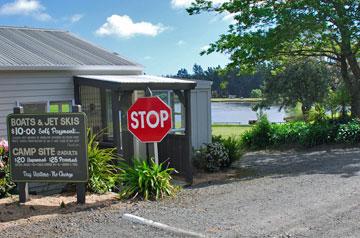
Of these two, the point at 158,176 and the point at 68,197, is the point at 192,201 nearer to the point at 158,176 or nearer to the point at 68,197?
the point at 158,176

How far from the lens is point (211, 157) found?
1366 cm

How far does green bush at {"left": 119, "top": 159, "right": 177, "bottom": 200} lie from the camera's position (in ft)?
28.6

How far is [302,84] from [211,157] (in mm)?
29060

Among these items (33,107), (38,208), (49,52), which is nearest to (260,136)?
(49,52)

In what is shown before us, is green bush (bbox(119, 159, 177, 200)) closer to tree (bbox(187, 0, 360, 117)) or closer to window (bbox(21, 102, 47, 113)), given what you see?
window (bbox(21, 102, 47, 113))

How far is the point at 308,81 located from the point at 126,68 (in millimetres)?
28779

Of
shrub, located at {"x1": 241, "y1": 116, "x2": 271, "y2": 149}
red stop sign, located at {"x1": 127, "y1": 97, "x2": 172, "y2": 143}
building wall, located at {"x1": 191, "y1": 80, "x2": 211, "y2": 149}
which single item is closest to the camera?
red stop sign, located at {"x1": 127, "y1": 97, "x2": 172, "y2": 143}

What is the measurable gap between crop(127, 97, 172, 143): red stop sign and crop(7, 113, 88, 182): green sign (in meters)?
0.99

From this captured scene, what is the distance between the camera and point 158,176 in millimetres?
8898

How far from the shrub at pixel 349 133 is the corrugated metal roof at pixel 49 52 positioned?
305 inches

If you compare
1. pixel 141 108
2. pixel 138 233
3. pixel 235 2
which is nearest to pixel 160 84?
pixel 141 108

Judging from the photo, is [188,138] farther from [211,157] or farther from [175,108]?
[175,108]

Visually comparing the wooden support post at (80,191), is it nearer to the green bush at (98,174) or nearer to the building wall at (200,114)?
the green bush at (98,174)

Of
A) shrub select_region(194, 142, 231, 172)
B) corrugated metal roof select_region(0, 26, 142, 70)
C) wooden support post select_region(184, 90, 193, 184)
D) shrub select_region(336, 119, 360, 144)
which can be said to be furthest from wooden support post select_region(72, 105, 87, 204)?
shrub select_region(336, 119, 360, 144)
